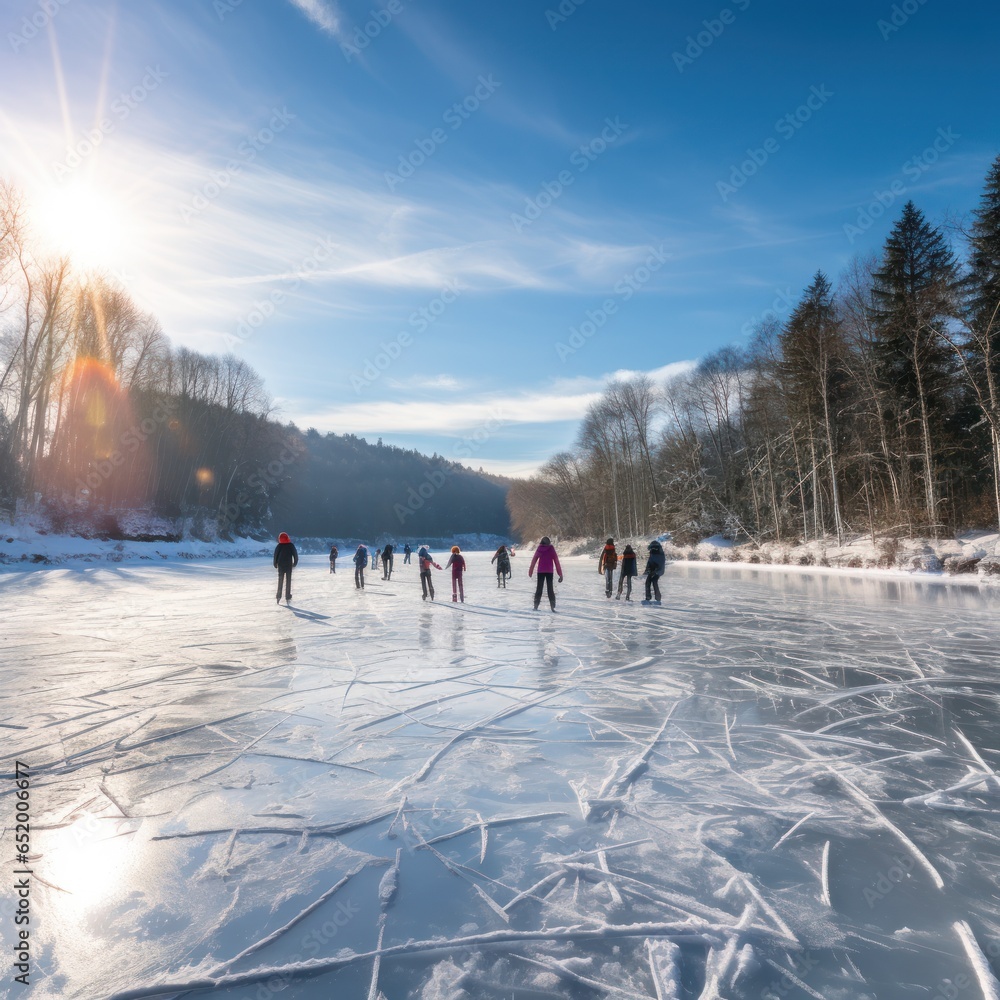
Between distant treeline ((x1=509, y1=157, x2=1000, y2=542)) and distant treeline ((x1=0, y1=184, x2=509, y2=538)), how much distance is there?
1293 inches

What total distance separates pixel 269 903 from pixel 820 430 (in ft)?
101

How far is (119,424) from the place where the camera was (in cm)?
3888

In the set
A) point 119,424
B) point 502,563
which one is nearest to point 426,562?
point 502,563

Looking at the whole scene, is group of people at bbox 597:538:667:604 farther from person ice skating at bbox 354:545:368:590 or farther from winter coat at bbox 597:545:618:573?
person ice skating at bbox 354:545:368:590

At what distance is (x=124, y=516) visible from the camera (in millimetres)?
36031

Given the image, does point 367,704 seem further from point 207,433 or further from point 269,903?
point 207,433

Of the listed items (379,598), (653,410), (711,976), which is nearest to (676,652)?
(711,976)

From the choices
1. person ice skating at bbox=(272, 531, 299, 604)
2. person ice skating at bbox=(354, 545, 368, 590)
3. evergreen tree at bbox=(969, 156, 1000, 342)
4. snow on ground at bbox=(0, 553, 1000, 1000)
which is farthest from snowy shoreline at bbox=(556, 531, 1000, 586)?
person ice skating at bbox=(272, 531, 299, 604)

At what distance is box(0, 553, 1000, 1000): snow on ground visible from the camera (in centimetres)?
189

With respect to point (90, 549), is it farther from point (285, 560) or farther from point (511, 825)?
point (511, 825)

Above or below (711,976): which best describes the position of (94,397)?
above

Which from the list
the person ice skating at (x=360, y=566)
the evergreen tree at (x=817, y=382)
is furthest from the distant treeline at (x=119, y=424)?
the evergreen tree at (x=817, y=382)

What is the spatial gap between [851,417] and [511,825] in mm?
31476

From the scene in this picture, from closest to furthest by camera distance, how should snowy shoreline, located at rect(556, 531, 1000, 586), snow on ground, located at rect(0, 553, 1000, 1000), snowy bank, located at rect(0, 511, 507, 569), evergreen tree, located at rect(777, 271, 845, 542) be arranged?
snow on ground, located at rect(0, 553, 1000, 1000)
snowy shoreline, located at rect(556, 531, 1000, 586)
snowy bank, located at rect(0, 511, 507, 569)
evergreen tree, located at rect(777, 271, 845, 542)
